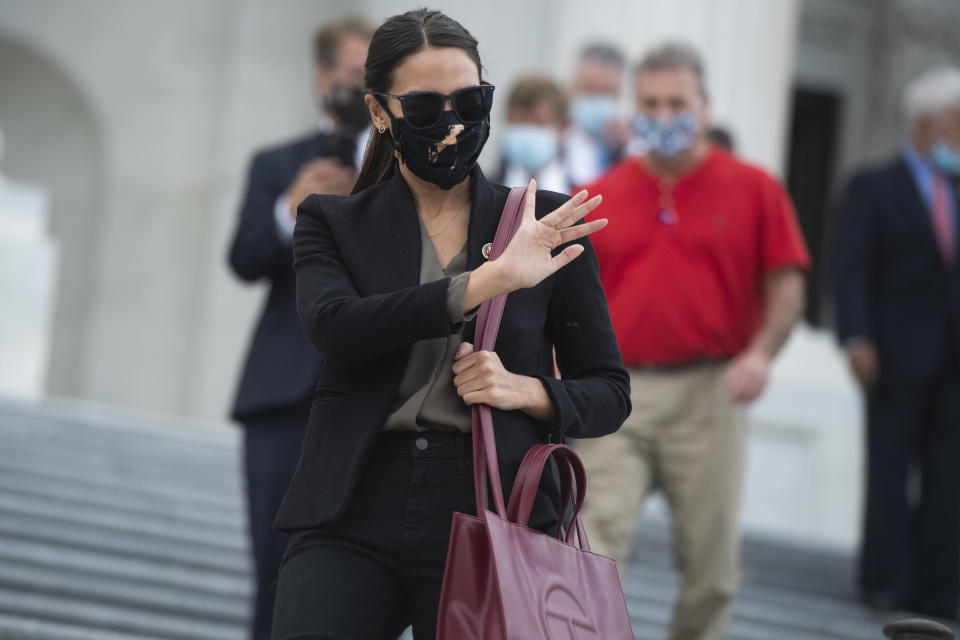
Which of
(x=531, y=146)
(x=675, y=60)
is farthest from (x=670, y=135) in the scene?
(x=531, y=146)

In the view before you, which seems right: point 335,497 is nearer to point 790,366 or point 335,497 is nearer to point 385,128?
point 385,128

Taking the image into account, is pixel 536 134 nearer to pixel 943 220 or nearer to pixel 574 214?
pixel 943 220

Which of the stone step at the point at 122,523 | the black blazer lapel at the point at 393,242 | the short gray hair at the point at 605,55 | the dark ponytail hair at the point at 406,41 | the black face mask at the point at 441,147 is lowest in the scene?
the stone step at the point at 122,523

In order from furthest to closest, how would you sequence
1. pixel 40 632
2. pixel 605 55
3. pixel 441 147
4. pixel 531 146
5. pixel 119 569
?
pixel 605 55, pixel 531 146, pixel 119 569, pixel 40 632, pixel 441 147

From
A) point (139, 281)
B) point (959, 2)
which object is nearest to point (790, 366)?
point (959, 2)

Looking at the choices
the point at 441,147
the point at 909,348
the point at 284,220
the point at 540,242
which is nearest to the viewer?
the point at 540,242

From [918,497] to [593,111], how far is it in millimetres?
2436

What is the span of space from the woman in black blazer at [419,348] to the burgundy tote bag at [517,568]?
0.05 m

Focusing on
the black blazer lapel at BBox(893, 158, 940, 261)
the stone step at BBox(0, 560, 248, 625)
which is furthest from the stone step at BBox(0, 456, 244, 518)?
the black blazer lapel at BBox(893, 158, 940, 261)

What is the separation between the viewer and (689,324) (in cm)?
536

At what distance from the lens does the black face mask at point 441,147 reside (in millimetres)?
2738

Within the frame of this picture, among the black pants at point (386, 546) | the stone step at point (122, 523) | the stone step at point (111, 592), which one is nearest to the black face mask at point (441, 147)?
the black pants at point (386, 546)

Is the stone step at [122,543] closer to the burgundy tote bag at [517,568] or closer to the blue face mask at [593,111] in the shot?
the blue face mask at [593,111]

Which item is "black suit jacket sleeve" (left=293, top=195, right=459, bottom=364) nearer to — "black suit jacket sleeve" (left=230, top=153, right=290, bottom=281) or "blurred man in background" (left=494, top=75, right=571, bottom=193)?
"black suit jacket sleeve" (left=230, top=153, right=290, bottom=281)
